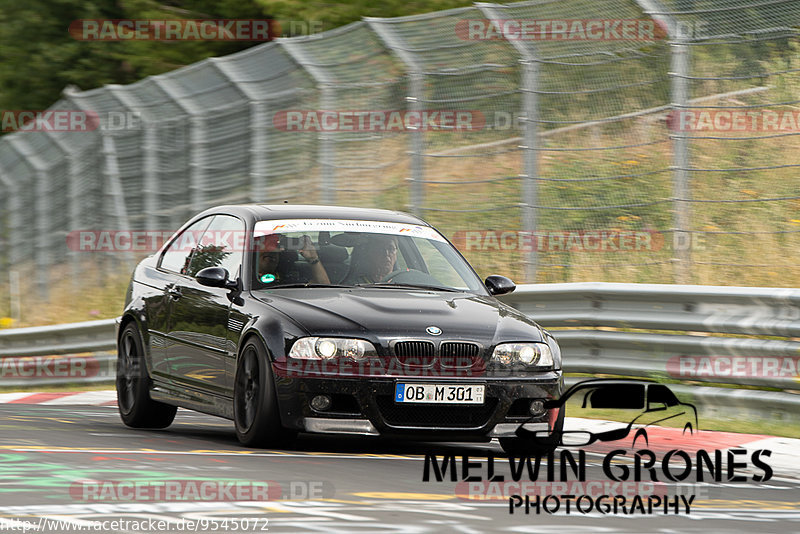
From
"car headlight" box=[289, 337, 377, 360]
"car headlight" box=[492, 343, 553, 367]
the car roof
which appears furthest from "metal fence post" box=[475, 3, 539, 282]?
"car headlight" box=[289, 337, 377, 360]

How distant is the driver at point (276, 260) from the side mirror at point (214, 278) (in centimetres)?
20

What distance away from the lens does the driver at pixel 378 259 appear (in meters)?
9.53

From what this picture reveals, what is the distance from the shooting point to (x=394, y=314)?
8.62m

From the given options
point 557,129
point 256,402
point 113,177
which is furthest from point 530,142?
point 113,177

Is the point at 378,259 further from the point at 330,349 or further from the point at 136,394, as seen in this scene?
the point at 136,394

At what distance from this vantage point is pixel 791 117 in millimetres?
12523

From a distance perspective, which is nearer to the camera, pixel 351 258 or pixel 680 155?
pixel 351 258

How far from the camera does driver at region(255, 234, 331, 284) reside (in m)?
9.36

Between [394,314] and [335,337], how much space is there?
1.37 ft

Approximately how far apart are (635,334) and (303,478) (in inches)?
193

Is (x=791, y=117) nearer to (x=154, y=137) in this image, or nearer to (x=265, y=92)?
(x=265, y=92)

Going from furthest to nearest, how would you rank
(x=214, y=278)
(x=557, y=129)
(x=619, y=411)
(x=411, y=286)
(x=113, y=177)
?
(x=113, y=177) → (x=557, y=129) → (x=619, y=411) → (x=411, y=286) → (x=214, y=278)

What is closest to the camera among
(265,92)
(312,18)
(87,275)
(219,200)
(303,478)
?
(303,478)

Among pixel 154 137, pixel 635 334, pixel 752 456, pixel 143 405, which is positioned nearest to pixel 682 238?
A: pixel 635 334
